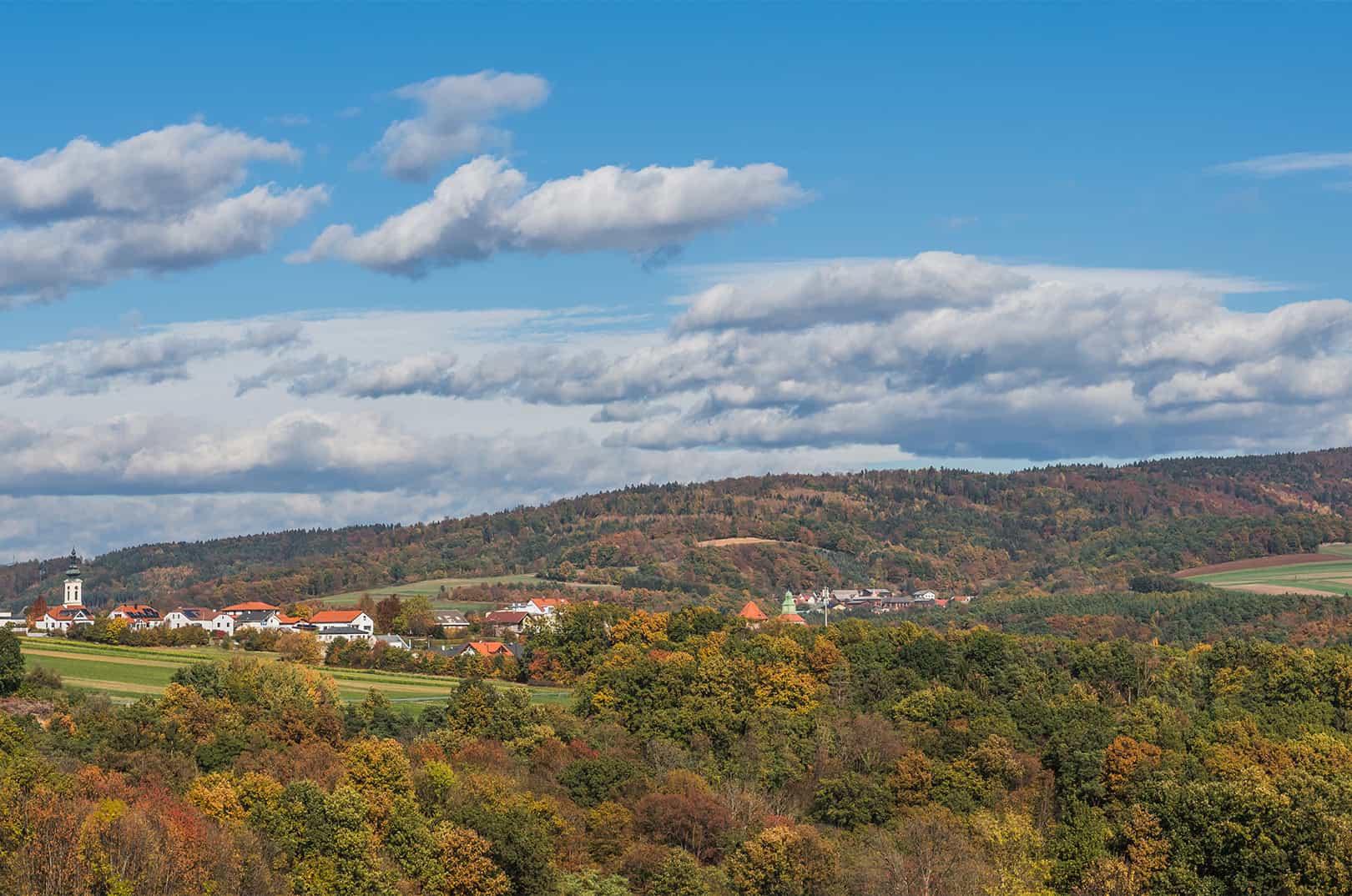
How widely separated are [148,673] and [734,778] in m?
56.8

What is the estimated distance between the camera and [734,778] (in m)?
105

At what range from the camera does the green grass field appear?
12925 cm

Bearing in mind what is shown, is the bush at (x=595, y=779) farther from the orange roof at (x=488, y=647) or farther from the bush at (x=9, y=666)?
the orange roof at (x=488, y=647)

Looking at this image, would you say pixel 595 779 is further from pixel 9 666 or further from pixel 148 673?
pixel 148 673

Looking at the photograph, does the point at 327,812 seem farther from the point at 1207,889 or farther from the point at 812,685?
the point at 812,685

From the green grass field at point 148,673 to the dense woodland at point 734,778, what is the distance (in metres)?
8.97

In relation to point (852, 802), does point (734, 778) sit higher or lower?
higher

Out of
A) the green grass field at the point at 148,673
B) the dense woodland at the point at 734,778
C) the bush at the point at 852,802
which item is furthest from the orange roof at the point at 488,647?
the bush at the point at 852,802

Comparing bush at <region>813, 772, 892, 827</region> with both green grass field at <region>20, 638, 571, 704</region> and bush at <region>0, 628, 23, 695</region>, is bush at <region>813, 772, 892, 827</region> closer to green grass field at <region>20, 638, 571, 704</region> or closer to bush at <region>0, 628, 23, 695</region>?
green grass field at <region>20, 638, 571, 704</region>

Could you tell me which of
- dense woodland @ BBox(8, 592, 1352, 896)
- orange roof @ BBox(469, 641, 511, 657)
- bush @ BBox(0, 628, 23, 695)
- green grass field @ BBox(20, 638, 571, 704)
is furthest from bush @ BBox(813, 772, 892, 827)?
orange roof @ BBox(469, 641, 511, 657)

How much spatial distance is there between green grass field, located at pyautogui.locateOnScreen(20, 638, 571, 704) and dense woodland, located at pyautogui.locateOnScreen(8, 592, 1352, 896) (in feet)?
29.4

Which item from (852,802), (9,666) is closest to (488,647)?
(9,666)

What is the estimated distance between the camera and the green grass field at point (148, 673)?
424ft

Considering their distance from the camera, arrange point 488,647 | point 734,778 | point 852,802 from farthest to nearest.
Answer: point 488,647, point 734,778, point 852,802
